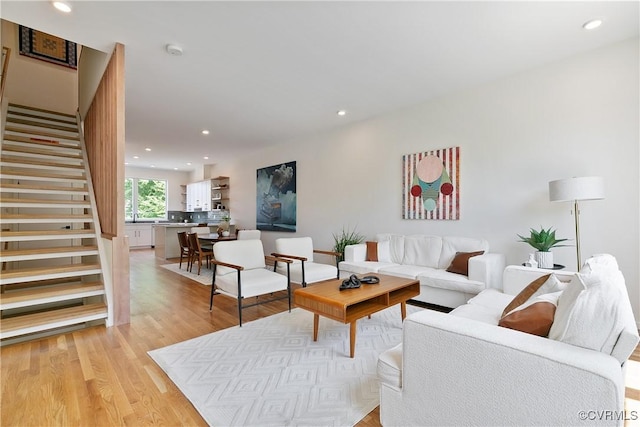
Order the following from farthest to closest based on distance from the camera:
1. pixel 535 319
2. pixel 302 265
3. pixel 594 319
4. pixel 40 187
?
pixel 40 187 < pixel 302 265 < pixel 535 319 < pixel 594 319

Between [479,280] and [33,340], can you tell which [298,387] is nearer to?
[479,280]

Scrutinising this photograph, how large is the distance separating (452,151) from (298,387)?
3.53 m

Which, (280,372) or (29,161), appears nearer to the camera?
(280,372)

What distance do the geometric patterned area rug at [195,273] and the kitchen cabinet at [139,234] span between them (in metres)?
4.30

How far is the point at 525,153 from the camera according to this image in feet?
11.5

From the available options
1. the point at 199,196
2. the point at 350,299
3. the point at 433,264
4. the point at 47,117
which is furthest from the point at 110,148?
the point at 199,196

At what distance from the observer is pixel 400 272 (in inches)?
148

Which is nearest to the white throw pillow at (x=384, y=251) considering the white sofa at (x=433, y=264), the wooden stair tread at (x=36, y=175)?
the white sofa at (x=433, y=264)

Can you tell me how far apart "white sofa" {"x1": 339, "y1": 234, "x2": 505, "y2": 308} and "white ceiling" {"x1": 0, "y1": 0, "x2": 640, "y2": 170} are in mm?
2074

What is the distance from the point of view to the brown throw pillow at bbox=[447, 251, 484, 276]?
3480 mm

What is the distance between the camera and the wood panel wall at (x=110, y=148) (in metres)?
3.09

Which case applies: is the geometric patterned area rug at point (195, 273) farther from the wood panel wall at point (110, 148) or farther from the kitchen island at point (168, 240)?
the wood panel wall at point (110, 148)

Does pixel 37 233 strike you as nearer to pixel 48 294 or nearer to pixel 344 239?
pixel 48 294

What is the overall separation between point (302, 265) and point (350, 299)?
4.34ft
